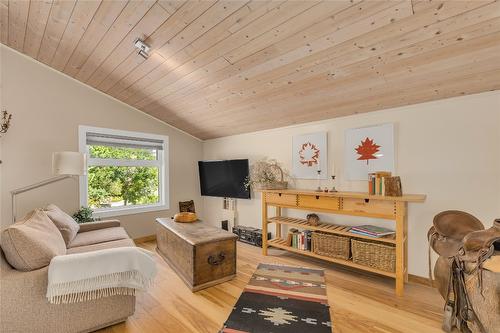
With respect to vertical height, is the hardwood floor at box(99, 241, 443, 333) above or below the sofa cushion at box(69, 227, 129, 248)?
below

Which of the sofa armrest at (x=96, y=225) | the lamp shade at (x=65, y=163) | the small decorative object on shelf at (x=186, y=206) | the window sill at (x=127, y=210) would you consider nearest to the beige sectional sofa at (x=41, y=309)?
the lamp shade at (x=65, y=163)

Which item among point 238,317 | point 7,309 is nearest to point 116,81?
point 7,309

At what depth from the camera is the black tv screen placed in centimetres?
394

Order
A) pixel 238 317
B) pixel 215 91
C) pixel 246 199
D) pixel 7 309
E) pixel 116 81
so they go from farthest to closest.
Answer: pixel 246 199 < pixel 116 81 < pixel 215 91 < pixel 238 317 < pixel 7 309

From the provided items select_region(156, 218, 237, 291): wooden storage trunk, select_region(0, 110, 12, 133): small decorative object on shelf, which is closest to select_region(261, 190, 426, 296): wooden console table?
select_region(156, 218, 237, 291): wooden storage trunk

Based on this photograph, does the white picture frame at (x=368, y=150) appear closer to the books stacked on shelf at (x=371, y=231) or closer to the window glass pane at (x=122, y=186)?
the books stacked on shelf at (x=371, y=231)

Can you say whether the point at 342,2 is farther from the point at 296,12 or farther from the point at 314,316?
the point at 314,316

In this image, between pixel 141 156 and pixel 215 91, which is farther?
pixel 141 156

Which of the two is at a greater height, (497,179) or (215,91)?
(215,91)

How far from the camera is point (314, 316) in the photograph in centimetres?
193

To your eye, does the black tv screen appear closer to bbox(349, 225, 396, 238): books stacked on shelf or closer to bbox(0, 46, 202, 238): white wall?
bbox(0, 46, 202, 238): white wall

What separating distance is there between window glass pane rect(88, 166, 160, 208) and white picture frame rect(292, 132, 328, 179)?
259 cm

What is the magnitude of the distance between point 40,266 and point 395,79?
10.2ft

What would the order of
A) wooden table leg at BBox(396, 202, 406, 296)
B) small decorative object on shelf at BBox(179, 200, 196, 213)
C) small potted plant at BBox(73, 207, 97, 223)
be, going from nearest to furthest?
wooden table leg at BBox(396, 202, 406, 296), small potted plant at BBox(73, 207, 97, 223), small decorative object on shelf at BBox(179, 200, 196, 213)
